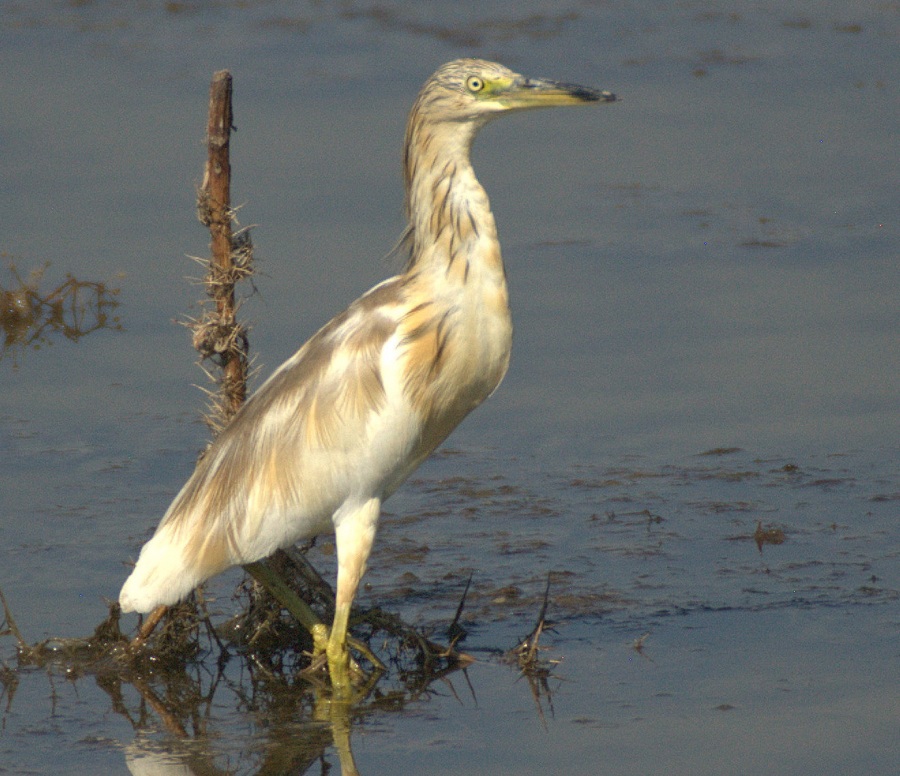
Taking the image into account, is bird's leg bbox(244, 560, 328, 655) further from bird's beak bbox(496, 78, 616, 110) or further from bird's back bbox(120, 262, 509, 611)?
bird's beak bbox(496, 78, 616, 110)

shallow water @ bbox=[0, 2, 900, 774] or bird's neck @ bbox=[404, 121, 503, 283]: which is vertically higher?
bird's neck @ bbox=[404, 121, 503, 283]

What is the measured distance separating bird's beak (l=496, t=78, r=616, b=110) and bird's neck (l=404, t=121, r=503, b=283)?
15 centimetres

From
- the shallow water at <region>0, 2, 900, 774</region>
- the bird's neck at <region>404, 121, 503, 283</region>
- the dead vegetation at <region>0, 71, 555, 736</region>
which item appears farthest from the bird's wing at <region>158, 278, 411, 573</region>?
the shallow water at <region>0, 2, 900, 774</region>

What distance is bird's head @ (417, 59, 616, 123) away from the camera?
4.94m

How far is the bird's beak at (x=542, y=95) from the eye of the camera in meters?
4.98

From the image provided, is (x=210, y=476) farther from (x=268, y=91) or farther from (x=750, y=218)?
(x=268, y=91)

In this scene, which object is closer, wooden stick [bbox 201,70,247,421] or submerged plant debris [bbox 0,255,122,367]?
wooden stick [bbox 201,70,247,421]

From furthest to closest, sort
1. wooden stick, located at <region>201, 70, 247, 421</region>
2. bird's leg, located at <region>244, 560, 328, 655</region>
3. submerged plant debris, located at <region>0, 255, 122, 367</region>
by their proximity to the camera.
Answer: submerged plant debris, located at <region>0, 255, 122, 367</region>
bird's leg, located at <region>244, 560, 328, 655</region>
wooden stick, located at <region>201, 70, 247, 421</region>

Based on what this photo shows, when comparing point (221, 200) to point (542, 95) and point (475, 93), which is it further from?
point (542, 95)

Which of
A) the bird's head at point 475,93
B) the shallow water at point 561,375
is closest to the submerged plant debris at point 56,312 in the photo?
the shallow water at point 561,375

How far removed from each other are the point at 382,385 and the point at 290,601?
0.85 meters

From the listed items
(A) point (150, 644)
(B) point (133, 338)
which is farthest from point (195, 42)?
(A) point (150, 644)

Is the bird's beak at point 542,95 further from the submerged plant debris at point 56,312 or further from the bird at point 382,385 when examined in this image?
the submerged plant debris at point 56,312

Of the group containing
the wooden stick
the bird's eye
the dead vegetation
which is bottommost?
the dead vegetation
